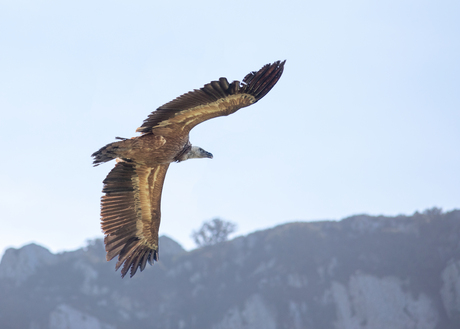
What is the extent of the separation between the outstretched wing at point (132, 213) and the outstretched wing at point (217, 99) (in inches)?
99.0

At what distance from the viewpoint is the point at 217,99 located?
9.74 meters

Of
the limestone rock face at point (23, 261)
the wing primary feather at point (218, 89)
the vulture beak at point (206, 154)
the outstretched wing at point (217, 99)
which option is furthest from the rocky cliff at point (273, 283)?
the wing primary feather at point (218, 89)

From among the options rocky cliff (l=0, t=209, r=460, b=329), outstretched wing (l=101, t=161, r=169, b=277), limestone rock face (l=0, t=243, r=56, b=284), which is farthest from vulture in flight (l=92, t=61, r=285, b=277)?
limestone rock face (l=0, t=243, r=56, b=284)

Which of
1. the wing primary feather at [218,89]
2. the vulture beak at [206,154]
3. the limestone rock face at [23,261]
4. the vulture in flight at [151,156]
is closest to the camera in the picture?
the wing primary feather at [218,89]

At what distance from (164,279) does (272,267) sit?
607 inches

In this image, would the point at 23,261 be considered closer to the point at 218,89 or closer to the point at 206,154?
the point at 206,154

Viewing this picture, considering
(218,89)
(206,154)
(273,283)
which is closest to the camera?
(218,89)

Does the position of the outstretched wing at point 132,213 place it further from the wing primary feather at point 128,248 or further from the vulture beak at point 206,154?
the vulture beak at point 206,154

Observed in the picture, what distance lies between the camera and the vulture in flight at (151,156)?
9.59 m

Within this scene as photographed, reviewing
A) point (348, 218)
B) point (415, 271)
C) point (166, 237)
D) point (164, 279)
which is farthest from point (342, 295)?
point (166, 237)

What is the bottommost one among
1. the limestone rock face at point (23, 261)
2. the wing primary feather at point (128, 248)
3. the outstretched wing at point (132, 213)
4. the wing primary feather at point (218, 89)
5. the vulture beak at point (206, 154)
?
the wing primary feather at point (128, 248)

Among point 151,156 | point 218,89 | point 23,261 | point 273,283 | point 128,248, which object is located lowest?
point 128,248

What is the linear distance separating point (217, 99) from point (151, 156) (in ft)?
8.64

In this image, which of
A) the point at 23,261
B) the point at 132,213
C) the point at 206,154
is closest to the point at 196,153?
the point at 206,154
